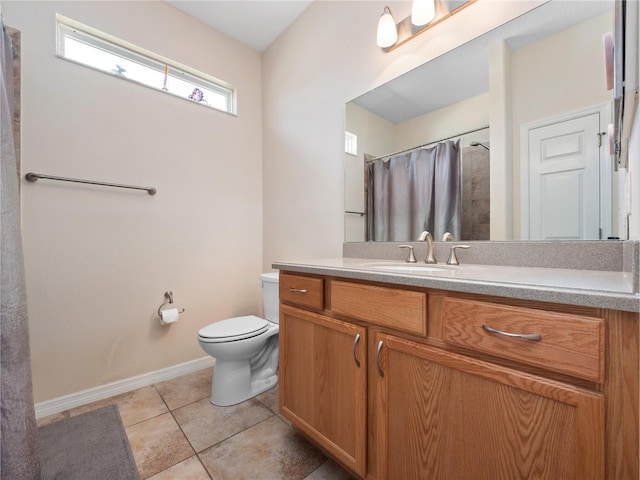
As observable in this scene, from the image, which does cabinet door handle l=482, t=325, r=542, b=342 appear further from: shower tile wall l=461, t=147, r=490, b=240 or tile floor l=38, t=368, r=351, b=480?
tile floor l=38, t=368, r=351, b=480

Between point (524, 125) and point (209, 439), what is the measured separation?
1.97m

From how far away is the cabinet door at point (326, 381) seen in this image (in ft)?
3.07

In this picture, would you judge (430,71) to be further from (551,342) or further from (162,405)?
(162,405)

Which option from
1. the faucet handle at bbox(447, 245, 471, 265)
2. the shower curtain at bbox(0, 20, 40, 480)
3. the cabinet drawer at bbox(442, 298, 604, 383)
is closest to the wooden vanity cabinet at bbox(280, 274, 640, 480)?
the cabinet drawer at bbox(442, 298, 604, 383)

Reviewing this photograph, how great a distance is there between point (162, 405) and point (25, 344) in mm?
902

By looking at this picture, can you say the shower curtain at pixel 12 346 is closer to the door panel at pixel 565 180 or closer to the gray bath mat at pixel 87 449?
the gray bath mat at pixel 87 449

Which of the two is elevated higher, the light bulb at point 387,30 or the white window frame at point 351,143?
the light bulb at point 387,30

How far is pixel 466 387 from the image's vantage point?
0.70m

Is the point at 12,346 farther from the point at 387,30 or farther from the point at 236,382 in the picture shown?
the point at 387,30

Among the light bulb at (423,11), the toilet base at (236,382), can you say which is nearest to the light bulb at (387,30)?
the light bulb at (423,11)

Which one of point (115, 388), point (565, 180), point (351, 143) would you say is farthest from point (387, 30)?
point (115, 388)

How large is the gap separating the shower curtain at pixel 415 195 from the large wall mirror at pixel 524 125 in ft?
0.04

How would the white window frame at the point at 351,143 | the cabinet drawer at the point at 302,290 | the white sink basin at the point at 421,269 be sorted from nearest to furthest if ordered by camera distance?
1. the white sink basin at the point at 421,269
2. the cabinet drawer at the point at 302,290
3. the white window frame at the point at 351,143

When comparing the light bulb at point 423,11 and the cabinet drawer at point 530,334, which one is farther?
the light bulb at point 423,11
